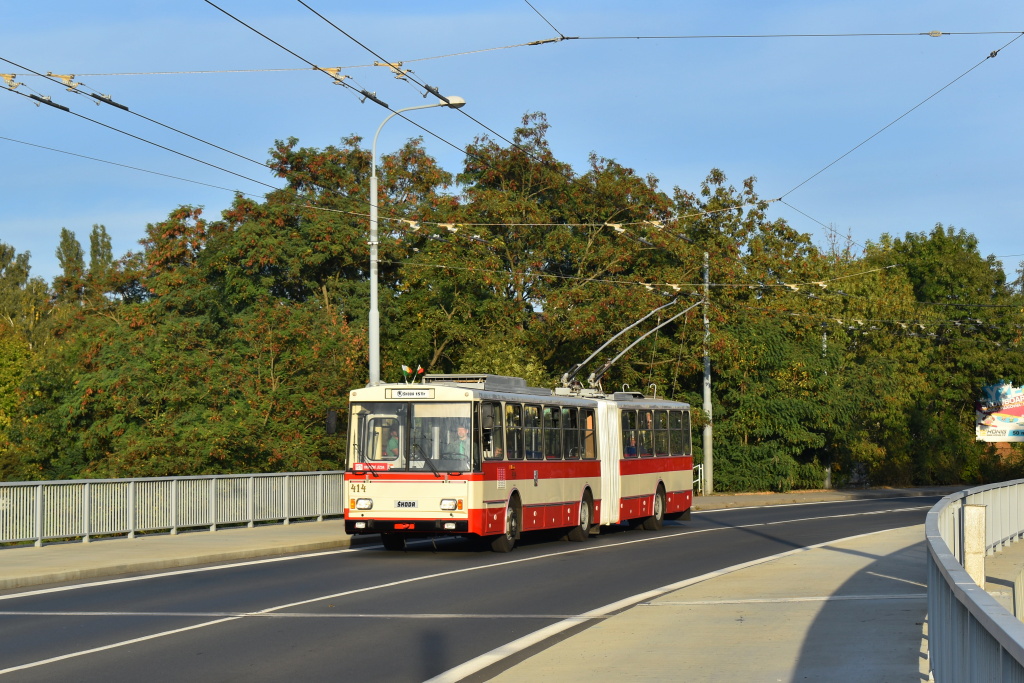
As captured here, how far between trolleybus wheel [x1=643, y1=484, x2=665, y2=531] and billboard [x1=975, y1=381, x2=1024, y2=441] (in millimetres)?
38111

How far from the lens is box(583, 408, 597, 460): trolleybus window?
26844mm

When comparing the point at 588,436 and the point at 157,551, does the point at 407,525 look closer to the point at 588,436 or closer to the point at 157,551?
the point at 157,551

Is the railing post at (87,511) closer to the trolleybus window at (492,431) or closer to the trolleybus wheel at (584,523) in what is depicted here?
the trolleybus window at (492,431)

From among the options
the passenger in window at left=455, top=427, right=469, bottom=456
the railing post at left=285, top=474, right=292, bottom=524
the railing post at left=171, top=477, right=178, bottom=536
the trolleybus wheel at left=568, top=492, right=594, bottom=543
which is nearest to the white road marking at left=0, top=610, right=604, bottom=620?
the passenger in window at left=455, top=427, right=469, bottom=456

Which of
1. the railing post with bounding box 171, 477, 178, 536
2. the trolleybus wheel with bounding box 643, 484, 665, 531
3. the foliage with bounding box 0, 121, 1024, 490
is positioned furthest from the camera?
the foliage with bounding box 0, 121, 1024, 490

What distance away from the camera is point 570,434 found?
26.2 m

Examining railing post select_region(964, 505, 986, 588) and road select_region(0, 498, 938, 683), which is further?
railing post select_region(964, 505, 986, 588)

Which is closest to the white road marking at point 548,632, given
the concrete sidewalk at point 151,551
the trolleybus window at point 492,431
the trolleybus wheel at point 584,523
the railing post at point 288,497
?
the trolleybus window at point 492,431

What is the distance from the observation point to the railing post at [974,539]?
13547mm

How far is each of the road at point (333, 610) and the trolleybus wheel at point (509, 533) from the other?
26 centimetres

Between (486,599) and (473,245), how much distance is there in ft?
95.8

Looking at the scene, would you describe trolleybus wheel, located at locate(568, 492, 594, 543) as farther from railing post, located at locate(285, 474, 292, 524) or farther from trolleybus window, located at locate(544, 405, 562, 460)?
railing post, located at locate(285, 474, 292, 524)

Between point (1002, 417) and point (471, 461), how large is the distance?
4953 centimetres

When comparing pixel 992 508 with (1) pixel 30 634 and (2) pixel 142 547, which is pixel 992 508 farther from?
(1) pixel 30 634
